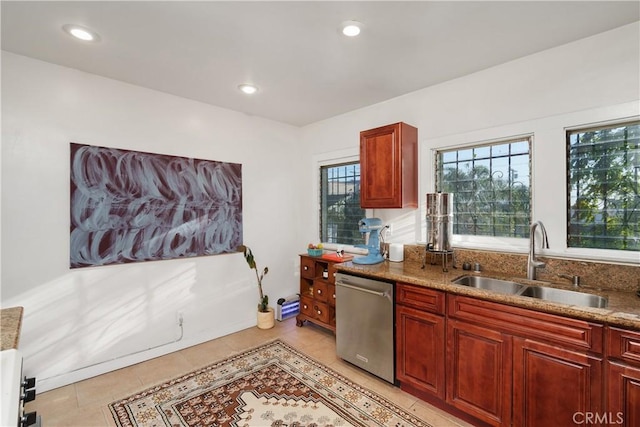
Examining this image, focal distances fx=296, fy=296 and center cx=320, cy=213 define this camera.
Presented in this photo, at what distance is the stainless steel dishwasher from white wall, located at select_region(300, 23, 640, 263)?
2.73 ft

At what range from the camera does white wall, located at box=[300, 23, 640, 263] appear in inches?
78.5

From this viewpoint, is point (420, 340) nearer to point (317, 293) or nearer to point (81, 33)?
point (317, 293)

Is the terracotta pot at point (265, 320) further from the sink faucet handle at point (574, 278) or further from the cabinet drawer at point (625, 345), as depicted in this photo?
the cabinet drawer at point (625, 345)

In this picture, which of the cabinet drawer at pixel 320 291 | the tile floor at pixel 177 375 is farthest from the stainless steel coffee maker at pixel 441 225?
the cabinet drawer at pixel 320 291

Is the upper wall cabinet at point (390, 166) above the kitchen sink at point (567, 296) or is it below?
above

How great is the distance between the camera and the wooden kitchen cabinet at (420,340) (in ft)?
7.00

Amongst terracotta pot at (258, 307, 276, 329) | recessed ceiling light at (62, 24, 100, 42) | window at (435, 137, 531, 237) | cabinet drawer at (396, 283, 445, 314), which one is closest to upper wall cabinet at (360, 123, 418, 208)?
window at (435, 137, 531, 237)

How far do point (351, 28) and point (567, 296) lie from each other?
2.32 meters

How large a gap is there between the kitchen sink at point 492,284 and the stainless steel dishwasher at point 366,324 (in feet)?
1.94

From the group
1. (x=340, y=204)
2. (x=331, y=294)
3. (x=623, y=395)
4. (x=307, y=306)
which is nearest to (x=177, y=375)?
(x=307, y=306)

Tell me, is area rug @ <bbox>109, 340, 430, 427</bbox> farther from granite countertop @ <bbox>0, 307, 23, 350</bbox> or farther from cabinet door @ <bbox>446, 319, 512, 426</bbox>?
granite countertop @ <bbox>0, 307, 23, 350</bbox>

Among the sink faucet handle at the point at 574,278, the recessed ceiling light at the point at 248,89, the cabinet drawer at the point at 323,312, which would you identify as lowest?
the cabinet drawer at the point at 323,312

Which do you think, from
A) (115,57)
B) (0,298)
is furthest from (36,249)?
(115,57)

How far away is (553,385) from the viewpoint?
1661 millimetres
